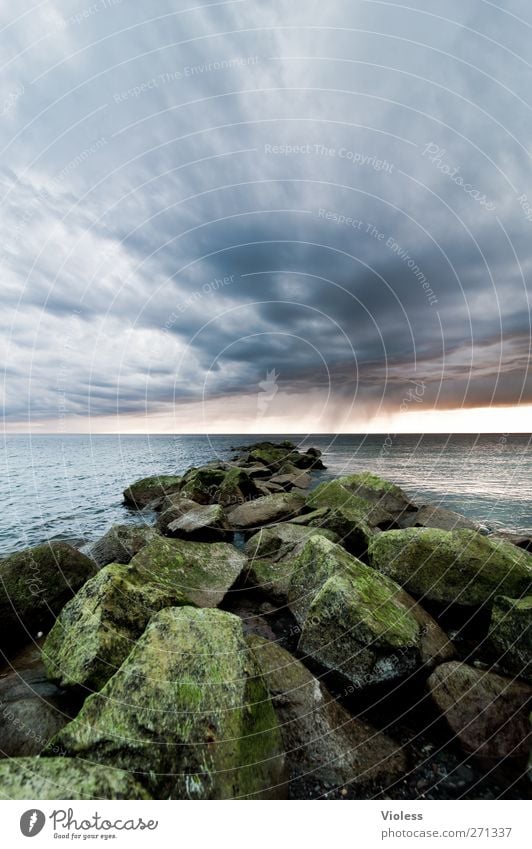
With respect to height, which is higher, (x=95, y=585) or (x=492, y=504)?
(x=95, y=585)

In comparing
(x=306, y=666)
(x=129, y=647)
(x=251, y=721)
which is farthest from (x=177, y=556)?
(x=251, y=721)

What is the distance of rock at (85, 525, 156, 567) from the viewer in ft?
43.3

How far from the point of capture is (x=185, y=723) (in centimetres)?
417

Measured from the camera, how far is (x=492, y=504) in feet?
93.0

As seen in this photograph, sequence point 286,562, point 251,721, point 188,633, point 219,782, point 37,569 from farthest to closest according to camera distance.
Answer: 1. point 286,562
2. point 37,569
3. point 188,633
4. point 251,721
5. point 219,782

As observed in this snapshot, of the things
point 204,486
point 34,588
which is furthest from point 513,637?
point 204,486

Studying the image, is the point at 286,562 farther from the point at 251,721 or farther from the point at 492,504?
the point at 492,504

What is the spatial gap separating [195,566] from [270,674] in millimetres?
4453

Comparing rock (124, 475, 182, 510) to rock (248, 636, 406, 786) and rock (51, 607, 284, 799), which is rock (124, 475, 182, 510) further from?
rock (51, 607, 284, 799)

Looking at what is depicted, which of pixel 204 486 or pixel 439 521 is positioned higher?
pixel 439 521

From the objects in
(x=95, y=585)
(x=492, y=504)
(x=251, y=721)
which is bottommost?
(x=492, y=504)

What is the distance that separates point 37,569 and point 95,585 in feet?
10.3

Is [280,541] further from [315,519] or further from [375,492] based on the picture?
[375,492]
